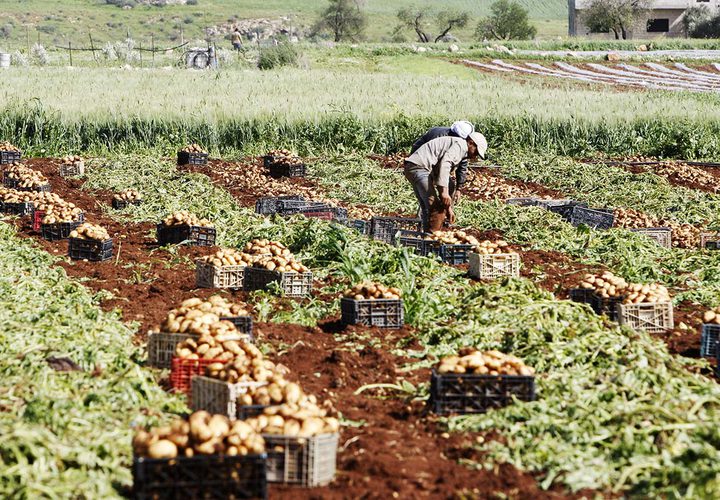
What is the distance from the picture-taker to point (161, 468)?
5.07m

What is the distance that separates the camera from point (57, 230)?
44.9 feet

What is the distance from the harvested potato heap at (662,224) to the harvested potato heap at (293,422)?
9.28 metres

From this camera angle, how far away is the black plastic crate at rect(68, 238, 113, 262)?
12266mm

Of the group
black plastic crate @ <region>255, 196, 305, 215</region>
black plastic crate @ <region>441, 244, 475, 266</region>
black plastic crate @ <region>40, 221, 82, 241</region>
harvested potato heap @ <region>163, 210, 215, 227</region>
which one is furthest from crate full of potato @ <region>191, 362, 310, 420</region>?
black plastic crate @ <region>255, 196, 305, 215</region>

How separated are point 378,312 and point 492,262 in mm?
2379

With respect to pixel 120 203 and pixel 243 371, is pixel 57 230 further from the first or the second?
pixel 243 371

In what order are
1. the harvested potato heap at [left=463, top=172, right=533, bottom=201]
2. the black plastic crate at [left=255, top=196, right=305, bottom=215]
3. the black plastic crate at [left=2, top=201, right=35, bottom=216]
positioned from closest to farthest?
the black plastic crate at [left=2, top=201, right=35, bottom=216], the black plastic crate at [left=255, top=196, right=305, bottom=215], the harvested potato heap at [left=463, top=172, right=533, bottom=201]

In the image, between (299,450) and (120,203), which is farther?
(120,203)

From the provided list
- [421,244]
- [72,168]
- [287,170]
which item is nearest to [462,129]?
[421,244]

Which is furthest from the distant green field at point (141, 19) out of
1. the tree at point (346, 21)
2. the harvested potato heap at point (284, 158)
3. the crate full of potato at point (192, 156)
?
the harvested potato heap at point (284, 158)

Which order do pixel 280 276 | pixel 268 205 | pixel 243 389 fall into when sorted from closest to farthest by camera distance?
pixel 243 389
pixel 280 276
pixel 268 205

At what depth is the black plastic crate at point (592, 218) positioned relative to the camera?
1440 cm

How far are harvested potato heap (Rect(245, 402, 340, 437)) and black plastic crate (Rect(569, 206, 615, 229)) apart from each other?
9.10 metres

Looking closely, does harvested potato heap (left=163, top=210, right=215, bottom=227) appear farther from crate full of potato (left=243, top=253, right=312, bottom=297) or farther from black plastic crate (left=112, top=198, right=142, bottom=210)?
black plastic crate (left=112, top=198, right=142, bottom=210)
